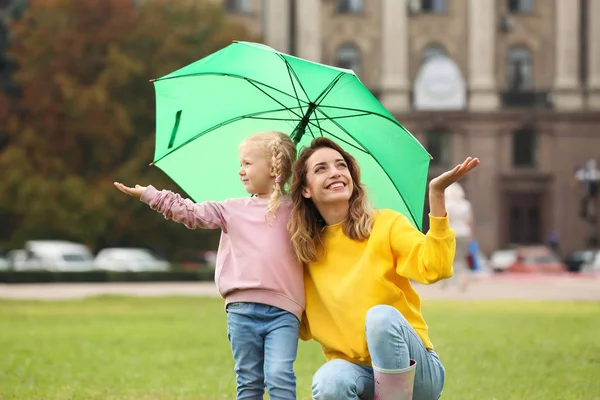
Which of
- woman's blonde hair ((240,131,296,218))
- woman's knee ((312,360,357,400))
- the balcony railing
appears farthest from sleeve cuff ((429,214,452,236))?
the balcony railing

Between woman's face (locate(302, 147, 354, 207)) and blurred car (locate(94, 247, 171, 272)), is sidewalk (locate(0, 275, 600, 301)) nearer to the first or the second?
blurred car (locate(94, 247, 171, 272))

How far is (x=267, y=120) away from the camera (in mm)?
7375

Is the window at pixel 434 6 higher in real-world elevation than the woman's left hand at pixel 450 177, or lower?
higher

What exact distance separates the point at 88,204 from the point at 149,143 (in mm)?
3799

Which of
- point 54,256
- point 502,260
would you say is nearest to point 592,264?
point 502,260

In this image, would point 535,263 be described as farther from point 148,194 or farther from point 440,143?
point 148,194

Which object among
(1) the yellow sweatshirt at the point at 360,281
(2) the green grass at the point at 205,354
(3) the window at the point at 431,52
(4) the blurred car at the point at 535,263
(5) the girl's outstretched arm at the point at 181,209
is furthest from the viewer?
(3) the window at the point at 431,52

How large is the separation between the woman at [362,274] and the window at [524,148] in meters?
59.8

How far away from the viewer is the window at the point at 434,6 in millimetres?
67688

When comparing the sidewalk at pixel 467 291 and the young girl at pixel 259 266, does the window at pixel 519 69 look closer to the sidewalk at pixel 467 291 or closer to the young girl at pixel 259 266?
the sidewalk at pixel 467 291

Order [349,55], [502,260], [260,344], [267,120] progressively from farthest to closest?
1. [349,55]
2. [502,260]
3. [267,120]
4. [260,344]

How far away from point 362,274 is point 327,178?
54 cm

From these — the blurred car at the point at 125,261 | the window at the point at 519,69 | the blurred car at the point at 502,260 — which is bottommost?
the blurred car at the point at 502,260

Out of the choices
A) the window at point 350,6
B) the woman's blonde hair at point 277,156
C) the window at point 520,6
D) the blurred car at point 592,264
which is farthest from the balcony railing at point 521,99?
the woman's blonde hair at point 277,156
